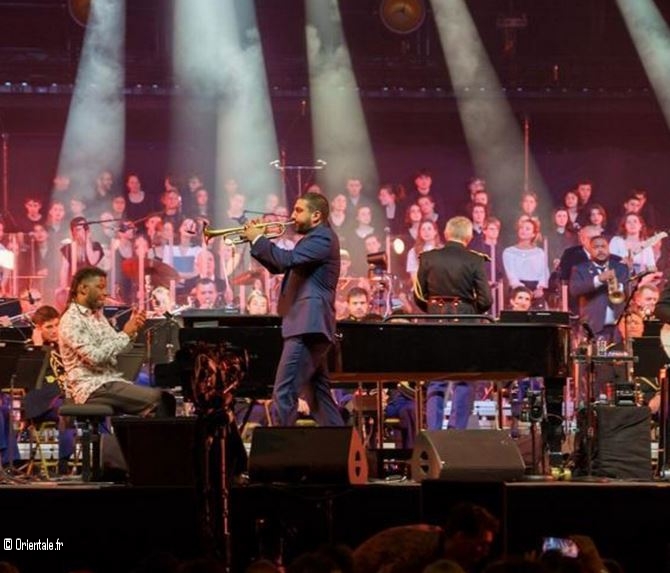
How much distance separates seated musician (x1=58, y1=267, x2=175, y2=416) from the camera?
981 cm

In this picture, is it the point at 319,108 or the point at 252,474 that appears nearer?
the point at 252,474

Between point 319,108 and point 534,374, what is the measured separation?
1026 centimetres

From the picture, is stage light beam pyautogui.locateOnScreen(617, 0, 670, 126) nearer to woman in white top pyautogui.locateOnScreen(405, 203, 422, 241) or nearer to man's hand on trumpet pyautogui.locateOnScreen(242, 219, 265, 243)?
woman in white top pyautogui.locateOnScreen(405, 203, 422, 241)

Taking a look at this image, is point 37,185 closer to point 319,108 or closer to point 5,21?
point 5,21

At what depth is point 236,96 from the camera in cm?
1914

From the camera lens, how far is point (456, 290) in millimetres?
11328

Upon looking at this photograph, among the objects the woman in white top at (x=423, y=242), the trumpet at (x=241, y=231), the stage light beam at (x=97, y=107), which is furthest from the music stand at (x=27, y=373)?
the stage light beam at (x=97, y=107)

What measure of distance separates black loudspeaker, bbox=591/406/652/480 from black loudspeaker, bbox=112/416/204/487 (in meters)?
2.99

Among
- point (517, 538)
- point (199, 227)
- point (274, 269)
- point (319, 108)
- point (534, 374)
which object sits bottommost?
point (517, 538)

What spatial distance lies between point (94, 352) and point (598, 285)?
8.80 m

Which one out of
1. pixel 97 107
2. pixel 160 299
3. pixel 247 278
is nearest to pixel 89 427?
pixel 160 299

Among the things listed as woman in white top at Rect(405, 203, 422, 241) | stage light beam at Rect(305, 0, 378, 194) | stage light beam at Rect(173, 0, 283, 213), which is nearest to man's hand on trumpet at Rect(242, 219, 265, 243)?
woman in white top at Rect(405, 203, 422, 241)

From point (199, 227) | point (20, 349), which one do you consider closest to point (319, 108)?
point (199, 227)

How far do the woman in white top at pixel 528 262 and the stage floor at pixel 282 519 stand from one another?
979cm
